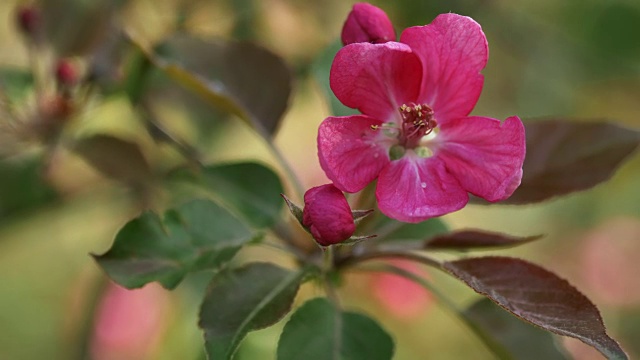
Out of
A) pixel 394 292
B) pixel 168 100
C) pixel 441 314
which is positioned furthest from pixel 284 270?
pixel 441 314

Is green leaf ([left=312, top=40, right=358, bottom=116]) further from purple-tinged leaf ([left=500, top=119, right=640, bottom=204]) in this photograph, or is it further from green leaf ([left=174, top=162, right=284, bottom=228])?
purple-tinged leaf ([left=500, top=119, right=640, bottom=204])

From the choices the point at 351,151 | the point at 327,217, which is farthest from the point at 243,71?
the point at 327,217

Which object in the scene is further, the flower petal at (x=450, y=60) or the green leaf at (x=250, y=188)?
the green leaf at (x=250, y=188)

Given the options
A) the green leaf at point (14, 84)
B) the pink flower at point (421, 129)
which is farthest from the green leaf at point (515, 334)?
the green leaf at point (14, 84)

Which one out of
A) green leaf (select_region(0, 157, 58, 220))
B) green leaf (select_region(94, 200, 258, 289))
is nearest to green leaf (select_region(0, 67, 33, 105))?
green leaf (select_region(0, 157, 58, 220))

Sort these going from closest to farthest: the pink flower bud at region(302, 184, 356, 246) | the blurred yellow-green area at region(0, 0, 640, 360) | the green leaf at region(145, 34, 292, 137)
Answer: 1. the pink flower bud at region(302, 184, 356, 246)
2. the green leaf at region(145, 34, 292, 137)
3. the blurred yellow-green area at region(0, 0, 640, 360)

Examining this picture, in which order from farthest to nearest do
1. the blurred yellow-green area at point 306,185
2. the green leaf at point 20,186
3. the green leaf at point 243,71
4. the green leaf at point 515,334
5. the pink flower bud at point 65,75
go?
the blurred yellow-green area at point 306,185 → the green leaf at point 20,186 → the pink flower bud at point 65,75 → the green leaf at point 243,71 → the green leaf at point 515,334

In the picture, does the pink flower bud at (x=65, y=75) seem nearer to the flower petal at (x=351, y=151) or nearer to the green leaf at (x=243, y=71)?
the green leaf at (x=243, y=71)
